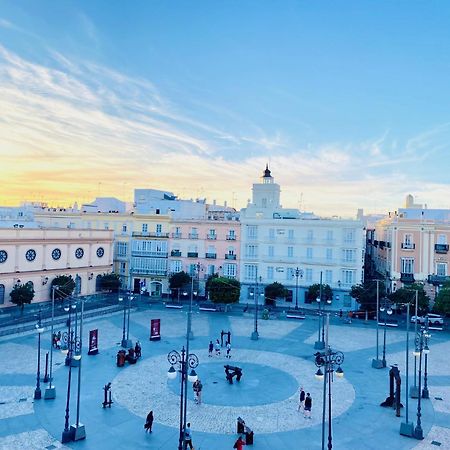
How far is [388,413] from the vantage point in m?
22.8

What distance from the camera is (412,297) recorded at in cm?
4431

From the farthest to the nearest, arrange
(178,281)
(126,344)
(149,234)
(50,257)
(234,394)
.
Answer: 1. (149,234)
2. (178,281)
3. (50,257)
4. (126,344)
5. (234,394)

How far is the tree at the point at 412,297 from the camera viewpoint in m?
43.9

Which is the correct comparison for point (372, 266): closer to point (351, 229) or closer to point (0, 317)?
point (351, 229)

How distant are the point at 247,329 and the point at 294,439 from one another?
2182 cm

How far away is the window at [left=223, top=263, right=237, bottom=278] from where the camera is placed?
57.7 m

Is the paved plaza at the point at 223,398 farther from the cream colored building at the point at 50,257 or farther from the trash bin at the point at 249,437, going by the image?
the cream colored building at the point at 50,257

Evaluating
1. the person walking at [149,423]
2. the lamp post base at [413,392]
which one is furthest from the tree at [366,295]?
the person walking at [149,423]

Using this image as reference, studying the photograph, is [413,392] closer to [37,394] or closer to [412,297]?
[37,394]

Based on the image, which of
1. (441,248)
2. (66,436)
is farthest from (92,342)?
(441,248)

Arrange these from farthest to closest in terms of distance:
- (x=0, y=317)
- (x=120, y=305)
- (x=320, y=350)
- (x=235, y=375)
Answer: (x=120, y=305) < (x=0, y=317) < (x=320, y=350) < (x=235, y=375)

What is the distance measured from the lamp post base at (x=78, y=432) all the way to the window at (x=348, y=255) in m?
40.1

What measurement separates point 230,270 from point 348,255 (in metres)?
14.9

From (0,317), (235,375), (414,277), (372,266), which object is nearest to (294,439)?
(235,375)
